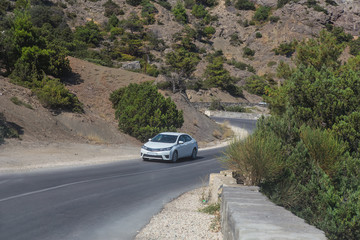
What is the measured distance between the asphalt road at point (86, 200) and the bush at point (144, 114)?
12.1m

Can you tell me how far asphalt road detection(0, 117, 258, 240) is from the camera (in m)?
6.66

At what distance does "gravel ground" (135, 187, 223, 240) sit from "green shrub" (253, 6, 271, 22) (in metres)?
107

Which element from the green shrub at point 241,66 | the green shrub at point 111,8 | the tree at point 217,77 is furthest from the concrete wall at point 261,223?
the green shrub at point 111,8

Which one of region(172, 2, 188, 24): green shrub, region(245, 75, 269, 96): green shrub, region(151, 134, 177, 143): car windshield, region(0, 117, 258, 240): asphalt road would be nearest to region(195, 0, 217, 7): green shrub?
region(172, 2, 188, 24): green shrub

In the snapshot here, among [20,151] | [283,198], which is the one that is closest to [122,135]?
[20,151]

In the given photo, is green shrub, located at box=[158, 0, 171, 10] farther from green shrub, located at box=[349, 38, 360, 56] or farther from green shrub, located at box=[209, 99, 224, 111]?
green shrub, located at box=[209, 99, 224, 111]

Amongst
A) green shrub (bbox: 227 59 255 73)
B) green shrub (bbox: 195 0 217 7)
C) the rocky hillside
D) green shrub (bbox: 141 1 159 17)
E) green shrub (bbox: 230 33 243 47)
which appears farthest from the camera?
green shrub (bbox: 195 0 217 7)

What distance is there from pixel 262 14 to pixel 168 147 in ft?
325

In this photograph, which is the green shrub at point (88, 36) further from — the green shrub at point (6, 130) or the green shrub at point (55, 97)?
the green shrub at point (6, 130)

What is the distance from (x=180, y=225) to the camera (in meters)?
7.27

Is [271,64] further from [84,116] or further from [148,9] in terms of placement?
[84,116]

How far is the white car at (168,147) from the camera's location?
61.9 ft

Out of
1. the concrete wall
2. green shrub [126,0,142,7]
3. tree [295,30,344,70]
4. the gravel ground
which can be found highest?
green shrub [126,0,142,7]

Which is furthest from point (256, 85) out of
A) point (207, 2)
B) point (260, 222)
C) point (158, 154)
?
point (260, 222)
